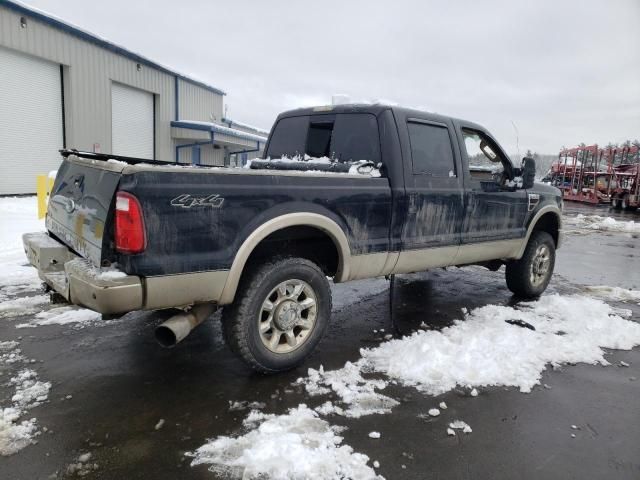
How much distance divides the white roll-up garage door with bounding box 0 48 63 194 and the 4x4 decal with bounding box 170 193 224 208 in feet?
49.4

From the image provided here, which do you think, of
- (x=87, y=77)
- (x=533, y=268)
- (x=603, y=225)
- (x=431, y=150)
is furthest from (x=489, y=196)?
(x=87, y=77)

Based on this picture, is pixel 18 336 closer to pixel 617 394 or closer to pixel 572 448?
pixel 572 448

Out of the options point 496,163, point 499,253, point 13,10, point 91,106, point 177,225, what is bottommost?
point 499,253

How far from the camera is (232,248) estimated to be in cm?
296

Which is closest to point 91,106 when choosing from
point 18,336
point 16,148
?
point 16,148

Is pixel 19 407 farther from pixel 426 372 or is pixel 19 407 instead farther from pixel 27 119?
pixel 27 119

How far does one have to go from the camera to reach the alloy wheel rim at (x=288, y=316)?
10.8 ft

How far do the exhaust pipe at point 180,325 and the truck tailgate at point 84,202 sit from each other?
56 cm

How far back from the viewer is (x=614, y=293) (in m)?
6.27

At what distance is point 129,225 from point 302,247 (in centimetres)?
146

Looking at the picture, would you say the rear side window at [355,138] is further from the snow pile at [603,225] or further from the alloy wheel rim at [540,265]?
the snow pile at [603,225]

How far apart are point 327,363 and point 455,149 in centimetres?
244

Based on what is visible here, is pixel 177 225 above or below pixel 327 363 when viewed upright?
above

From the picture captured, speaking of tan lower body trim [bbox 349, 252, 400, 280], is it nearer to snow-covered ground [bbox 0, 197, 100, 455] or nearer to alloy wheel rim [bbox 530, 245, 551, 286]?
snow-covered ground [bbox 0, 197, 100, 455]
